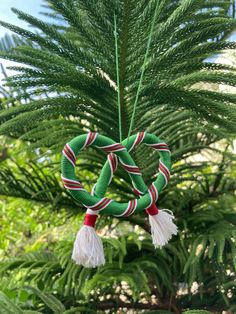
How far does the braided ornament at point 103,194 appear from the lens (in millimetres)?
513

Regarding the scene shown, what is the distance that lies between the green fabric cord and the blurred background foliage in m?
0.13

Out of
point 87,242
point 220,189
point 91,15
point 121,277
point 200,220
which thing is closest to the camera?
point 87,242

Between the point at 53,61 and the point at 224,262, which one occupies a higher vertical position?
the point at 53,61

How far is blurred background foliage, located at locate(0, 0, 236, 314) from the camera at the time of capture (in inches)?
25.9

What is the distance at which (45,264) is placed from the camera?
930 mm

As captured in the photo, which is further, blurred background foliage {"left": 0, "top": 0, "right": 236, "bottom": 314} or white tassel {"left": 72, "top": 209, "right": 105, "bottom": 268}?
blurred background foliage {"left": 0, "top": 0, "right": 236, "bottom": 314}

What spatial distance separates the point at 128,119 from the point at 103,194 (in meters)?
0.24

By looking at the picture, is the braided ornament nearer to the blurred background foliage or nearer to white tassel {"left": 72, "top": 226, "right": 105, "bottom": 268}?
white tassel {"left": 72, "top": 226, "right": 105, "bottom": 268}

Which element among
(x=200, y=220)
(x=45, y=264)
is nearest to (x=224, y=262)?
(x=200, y=220)

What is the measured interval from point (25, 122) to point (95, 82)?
12 cm

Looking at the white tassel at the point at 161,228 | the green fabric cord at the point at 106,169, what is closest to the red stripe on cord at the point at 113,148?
the green fabric cord at the point at 106,169

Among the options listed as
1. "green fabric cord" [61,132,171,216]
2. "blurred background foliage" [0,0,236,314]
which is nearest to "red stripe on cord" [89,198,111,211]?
"green fabric cord" [61,132,171,216]

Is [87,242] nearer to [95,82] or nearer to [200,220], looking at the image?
[95,82]

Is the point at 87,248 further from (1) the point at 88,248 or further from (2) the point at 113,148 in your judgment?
(2) the point at 113,148
